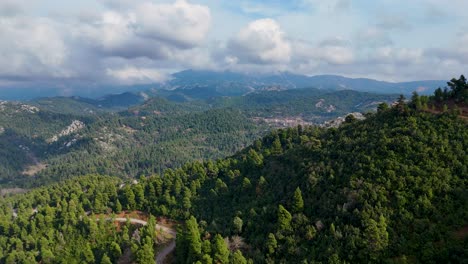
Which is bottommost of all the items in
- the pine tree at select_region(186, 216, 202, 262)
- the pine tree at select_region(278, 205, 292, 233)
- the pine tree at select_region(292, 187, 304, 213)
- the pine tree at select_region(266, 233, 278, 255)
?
the pine tree at select_region(186, 216, 202, 262)

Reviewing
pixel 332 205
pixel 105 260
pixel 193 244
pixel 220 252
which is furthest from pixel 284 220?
pixel 105 260

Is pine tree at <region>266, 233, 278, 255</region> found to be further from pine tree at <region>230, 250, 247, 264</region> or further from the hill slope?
pine tree at <region>230, 250, 247, 264</region>

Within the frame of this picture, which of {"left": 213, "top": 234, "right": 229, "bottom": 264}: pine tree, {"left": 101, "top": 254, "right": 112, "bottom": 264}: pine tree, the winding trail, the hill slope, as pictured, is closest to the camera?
the hill slope

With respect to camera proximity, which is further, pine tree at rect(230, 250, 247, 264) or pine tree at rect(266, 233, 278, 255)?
pine tree at rect(266, 233, 278, 255)

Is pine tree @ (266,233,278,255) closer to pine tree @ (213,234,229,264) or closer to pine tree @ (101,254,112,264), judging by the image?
pine tree @ (213,234,229,264)

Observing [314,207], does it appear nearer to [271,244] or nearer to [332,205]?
[332,205]

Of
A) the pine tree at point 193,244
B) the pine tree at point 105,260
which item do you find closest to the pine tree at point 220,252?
the pine tree at point 193,244

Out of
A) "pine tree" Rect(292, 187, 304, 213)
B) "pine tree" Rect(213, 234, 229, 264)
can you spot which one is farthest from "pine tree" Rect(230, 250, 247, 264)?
"pine tree" Rect(292, 187, 304, 213)

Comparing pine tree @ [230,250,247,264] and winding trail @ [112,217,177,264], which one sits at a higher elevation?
pine tree @ [230,250,247,264]

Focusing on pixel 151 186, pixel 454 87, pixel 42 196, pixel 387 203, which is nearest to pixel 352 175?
pixel 387 203

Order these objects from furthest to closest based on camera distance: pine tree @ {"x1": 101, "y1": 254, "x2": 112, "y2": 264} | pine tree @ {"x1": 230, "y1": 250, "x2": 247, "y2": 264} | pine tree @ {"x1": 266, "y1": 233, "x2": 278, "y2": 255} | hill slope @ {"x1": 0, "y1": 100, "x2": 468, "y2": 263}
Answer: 1. pine tree @ {"x1": 101, "y1": 254, "x2": 112, "y2": 264}
2. pine tree @ {"x1": 266, "y1": 233, "x2": 278, "y2": 255}
3. pine tree @ {"x1": 230, "y1": 250, "x2": 247, "y2": 264}
4. hill slope @ {"x1": 0, "y1": 100, "x2": 468, "y2": 263}
